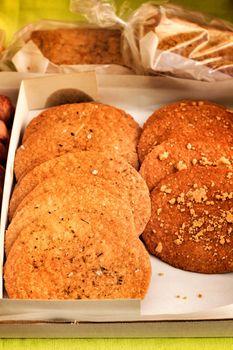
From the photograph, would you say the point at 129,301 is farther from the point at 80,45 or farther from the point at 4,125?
the point at 80,45

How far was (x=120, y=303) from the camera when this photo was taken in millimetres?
983

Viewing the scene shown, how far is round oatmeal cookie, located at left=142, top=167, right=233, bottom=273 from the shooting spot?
1184 mm

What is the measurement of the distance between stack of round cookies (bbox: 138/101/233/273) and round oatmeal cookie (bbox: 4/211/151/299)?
4.6 inches

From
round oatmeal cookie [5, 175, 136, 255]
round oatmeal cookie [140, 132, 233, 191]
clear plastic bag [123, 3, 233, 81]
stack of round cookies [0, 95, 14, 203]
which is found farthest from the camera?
clear plastic bag [123, 3, 233, 81]

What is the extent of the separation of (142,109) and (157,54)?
0.49 ft

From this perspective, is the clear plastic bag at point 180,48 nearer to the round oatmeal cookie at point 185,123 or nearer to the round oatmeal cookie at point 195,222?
the round oatmeal cookie at point 185,123

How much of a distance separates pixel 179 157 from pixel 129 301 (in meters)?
0.39

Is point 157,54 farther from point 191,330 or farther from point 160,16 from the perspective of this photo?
point 191,330

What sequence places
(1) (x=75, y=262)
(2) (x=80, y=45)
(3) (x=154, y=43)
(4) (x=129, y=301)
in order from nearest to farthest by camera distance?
(4) (x=129, y=301), (1) (x=75, y=262), (3) (x=154, y=43), (2) (x=80, y=45)

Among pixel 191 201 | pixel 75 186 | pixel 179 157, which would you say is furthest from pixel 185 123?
pixel 75 186

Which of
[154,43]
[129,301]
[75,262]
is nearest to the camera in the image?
[129,301]

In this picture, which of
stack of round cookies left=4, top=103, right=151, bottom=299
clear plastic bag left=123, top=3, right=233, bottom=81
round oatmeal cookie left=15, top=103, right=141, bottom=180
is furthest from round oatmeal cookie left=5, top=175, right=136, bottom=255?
clear plastic bag left=123, top=3, right=233, bottom=81

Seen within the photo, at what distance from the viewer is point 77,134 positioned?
1320 millimetres

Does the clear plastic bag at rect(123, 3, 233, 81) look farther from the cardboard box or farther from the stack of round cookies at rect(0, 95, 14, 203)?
the stack of round cookies at rect(0, 95, 14, 203)
